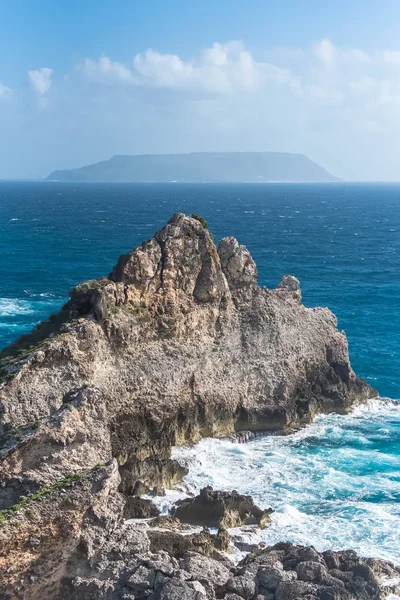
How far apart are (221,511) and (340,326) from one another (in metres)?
40.8

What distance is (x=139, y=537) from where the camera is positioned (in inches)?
1056

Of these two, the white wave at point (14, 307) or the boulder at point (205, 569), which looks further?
the white wave at point (14, 307)

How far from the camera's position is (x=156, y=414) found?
42.8 m

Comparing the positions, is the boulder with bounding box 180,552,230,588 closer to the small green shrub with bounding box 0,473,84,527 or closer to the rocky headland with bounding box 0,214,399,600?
the rocky headland with bounding box 0,214,399,600

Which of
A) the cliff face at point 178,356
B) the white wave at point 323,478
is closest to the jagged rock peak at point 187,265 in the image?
the cliff face at point 178,356

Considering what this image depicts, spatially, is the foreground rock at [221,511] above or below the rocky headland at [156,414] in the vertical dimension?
below

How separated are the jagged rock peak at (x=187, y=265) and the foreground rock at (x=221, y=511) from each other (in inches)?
578

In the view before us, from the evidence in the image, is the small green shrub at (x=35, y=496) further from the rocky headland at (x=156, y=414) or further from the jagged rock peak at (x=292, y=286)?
the jagged rock peak at (x=292, y=286)

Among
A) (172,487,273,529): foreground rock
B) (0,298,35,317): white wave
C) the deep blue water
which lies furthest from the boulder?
(0,298,35,317): white wave

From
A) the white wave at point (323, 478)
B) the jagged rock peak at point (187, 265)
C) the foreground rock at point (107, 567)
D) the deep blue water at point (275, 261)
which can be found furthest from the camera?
the deep blue water at point (275, 261)

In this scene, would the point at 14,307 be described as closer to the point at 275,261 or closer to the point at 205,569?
the point at 275,261

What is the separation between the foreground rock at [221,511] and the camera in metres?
35.0

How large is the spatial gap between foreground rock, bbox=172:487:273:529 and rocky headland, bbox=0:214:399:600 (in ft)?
0.24

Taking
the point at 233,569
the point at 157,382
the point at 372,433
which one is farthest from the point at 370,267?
the point at 233,569
